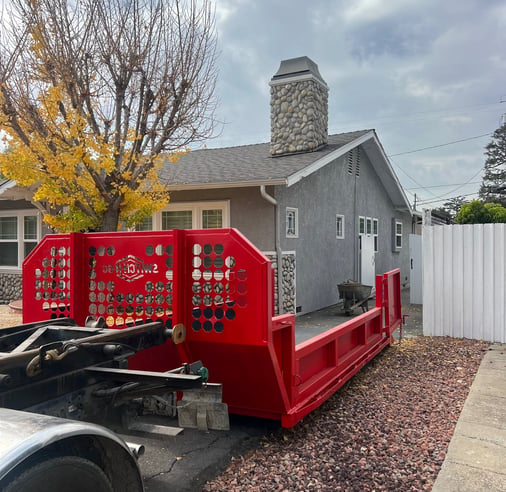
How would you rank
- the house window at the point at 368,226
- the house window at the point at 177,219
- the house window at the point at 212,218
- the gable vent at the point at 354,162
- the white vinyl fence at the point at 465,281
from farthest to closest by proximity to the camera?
1. the house window at the point at 368,226
2. the gable vent at the point at 354,162
3. the house window at the point at 177,219
4. the house window at the point at 212,218
5. the white vinyl fence at the point at 465,281

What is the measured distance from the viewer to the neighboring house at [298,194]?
33.6 feet

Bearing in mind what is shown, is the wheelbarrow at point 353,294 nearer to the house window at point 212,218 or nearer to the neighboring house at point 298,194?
the neighboring house at point 298,194

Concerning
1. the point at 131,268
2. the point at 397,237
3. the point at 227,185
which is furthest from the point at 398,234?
the point at 131,268

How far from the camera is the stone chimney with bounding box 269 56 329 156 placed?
12.3 m

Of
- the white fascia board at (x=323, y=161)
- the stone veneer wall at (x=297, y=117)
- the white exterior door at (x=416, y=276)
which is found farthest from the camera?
the white exterior door at (x=416, y=276)

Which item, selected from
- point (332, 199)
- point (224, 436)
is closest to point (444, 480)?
point (224, 436)

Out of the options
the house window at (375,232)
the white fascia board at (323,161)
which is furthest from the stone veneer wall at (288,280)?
the house window at (375,232)

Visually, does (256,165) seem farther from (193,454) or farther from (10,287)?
(193,454)

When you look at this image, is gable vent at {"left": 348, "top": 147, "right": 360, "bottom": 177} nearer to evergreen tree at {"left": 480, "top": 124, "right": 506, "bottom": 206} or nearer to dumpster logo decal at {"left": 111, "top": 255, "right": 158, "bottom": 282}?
dumpster logo decal at {"left": 111, "top": 255, "right": 158, "bottom": 282}

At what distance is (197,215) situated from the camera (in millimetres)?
10930

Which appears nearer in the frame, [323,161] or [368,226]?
[323,161]

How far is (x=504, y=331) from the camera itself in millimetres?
7590

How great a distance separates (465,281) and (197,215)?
5.86 meters

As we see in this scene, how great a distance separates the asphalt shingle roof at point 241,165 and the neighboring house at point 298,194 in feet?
0.09
